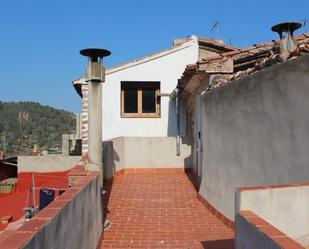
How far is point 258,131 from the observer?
612 centimetres

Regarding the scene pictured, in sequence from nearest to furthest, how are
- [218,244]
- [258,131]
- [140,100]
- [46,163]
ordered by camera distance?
[258,131]
[218,244]
[140,100]
[46,163]

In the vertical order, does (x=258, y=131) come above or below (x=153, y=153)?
above

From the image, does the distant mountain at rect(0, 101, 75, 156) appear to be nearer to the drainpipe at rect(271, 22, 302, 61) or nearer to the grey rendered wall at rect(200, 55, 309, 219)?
the grey rendered wall at rect(200, 55, 309, 219)

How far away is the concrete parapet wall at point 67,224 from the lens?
2748 mm

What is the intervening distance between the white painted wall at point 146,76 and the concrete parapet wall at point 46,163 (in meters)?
3.90

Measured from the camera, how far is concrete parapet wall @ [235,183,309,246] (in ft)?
13.2

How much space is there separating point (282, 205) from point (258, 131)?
2149mm

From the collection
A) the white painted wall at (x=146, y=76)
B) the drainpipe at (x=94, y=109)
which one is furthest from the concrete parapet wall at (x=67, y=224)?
the white painted wall at (x=146, y=76)

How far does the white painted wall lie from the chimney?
27.8 ft

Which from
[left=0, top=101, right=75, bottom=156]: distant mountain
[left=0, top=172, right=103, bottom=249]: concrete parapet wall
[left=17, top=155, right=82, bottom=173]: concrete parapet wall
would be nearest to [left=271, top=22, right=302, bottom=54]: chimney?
[left=0, top=172, right=103, bottom=249]: concrete parapet wall

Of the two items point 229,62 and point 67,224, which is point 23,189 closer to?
point 229,62

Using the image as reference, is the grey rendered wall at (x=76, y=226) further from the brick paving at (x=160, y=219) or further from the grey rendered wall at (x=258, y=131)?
the grey rendered wall at (x=258, y=131)

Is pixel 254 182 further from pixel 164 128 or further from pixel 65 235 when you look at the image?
pixel 164 128

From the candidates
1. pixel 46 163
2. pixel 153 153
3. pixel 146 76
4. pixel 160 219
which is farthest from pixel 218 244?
pixel 46 163
